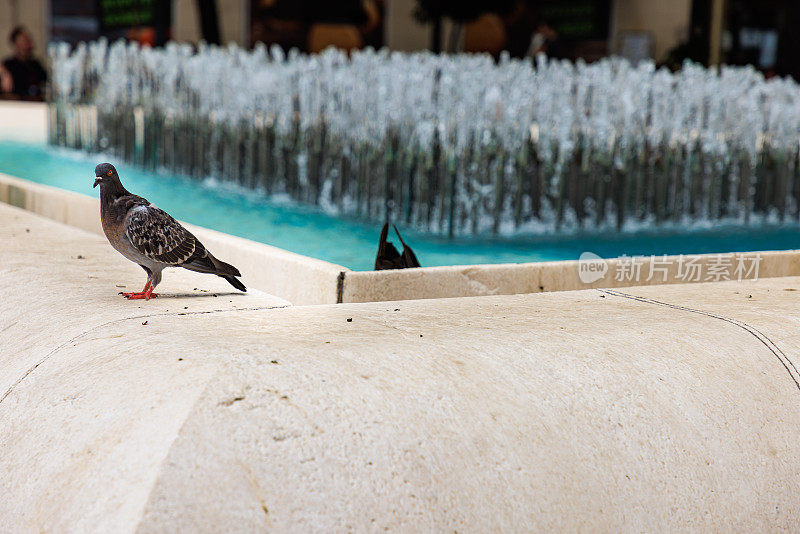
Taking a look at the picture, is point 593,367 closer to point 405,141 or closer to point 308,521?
point 308,521

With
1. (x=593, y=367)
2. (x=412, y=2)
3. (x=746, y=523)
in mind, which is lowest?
(x=746, y=523)

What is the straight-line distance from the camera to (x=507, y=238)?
5.53 metres

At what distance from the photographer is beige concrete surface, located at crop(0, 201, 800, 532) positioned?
1.83 m

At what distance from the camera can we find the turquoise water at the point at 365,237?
16.4ft

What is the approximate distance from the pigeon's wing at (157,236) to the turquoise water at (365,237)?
6.36 feet

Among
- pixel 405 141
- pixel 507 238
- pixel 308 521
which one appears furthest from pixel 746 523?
pixel 405 141

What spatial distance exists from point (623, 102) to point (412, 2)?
42.9 ft

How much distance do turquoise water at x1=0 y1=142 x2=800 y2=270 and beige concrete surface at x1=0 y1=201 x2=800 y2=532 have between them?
2.09 m

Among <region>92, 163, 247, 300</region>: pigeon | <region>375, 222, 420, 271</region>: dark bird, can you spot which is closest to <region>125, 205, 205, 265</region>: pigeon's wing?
<region>92, 163, 247, 300</region>: pigeon

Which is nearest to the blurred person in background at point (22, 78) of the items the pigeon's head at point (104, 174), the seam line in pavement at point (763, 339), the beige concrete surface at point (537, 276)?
the beige concrete surface at point (537, 276)

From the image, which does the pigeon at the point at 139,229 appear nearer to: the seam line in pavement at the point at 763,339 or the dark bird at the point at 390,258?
the dark bird at the point at 390,258

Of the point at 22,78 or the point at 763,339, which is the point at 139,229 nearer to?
the point at 763,339

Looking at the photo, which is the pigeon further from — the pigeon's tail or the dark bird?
the dark bird

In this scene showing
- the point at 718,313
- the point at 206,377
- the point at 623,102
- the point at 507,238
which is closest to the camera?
the point at 206,377
